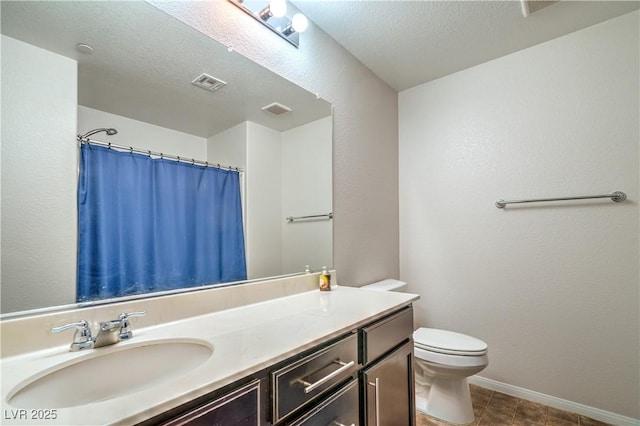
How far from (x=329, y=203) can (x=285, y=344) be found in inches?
42.6

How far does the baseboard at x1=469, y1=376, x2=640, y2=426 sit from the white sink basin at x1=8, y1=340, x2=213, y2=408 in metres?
2.11

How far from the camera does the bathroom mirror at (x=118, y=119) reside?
0.80 meters

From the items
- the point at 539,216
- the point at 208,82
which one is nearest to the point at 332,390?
the point at 208,82

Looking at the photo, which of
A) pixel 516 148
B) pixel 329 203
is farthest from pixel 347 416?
pixel 516 148

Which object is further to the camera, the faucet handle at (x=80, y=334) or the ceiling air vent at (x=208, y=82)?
the ceiling air vent at (x=208, y=82)

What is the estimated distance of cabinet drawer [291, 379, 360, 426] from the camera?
0.86 m

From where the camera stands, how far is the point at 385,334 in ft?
4.01

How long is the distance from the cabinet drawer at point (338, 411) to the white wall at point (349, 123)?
2.88ft

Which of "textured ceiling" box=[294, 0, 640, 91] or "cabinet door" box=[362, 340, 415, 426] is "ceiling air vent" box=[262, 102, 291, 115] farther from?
"cabinet door" box=[362, 340, 415, 426]

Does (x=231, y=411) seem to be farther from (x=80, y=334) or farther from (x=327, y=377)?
(x=80, y=334)

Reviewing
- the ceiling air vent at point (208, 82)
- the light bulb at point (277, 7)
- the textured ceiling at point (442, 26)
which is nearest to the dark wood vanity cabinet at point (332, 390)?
the ceiling air vent at point (208, 82)

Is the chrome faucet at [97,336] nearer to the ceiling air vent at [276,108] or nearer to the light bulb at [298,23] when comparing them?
the ceiling air vent at [276,108]

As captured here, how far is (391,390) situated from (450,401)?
758 mm

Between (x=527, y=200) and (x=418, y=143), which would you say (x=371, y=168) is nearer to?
(x=418, y=143)
